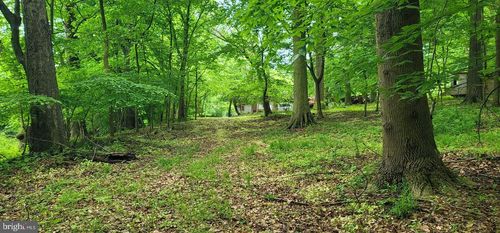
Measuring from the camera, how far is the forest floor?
421 centimetres

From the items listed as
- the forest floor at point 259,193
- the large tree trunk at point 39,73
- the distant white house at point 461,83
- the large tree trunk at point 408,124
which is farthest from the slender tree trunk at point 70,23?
the distant white house at point 461,83

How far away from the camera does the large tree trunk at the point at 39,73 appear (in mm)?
8711

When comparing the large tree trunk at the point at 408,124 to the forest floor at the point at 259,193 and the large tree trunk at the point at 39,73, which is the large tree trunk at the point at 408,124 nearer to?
the forest floor at the point at 259,193

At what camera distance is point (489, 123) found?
9500 millimetres

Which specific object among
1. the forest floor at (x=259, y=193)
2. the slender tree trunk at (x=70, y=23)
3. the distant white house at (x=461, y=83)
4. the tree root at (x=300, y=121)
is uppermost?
the slender tree trunk at (x=70, y=23)

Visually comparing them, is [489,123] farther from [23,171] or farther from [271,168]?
[23,171]

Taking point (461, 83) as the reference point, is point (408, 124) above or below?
below

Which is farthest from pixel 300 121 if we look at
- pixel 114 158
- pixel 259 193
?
pixel 259 193

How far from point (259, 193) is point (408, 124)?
2673 millimetres

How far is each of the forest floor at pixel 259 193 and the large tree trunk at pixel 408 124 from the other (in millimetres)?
312

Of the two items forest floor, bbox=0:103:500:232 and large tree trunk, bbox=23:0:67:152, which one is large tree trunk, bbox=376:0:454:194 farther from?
large tree trunk, bbox=23:0:67:152

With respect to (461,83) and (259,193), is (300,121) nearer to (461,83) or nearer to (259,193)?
(259,193)

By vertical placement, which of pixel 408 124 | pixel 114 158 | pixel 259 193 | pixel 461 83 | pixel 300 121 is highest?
pixel 461 83

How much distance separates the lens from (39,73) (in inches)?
346
